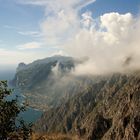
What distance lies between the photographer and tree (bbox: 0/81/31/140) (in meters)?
45.6

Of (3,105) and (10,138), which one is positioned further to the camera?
(10,138)

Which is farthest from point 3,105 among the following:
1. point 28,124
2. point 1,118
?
point 28,124

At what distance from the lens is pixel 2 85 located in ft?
153

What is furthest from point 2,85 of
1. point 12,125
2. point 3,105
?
point 12,125

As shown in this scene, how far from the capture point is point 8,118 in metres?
46.0

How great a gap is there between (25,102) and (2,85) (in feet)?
13.8

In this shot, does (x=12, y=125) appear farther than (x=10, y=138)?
No

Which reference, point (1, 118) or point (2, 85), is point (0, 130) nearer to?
point (1, 118)

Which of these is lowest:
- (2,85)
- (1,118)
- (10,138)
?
(10,138)

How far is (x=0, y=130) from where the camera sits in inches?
1786

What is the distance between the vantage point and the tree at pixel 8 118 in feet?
150

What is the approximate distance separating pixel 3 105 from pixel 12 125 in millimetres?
3107

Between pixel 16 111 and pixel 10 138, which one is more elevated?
pixel 16 111

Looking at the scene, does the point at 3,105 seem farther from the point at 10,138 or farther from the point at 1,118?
the point at 10,138
